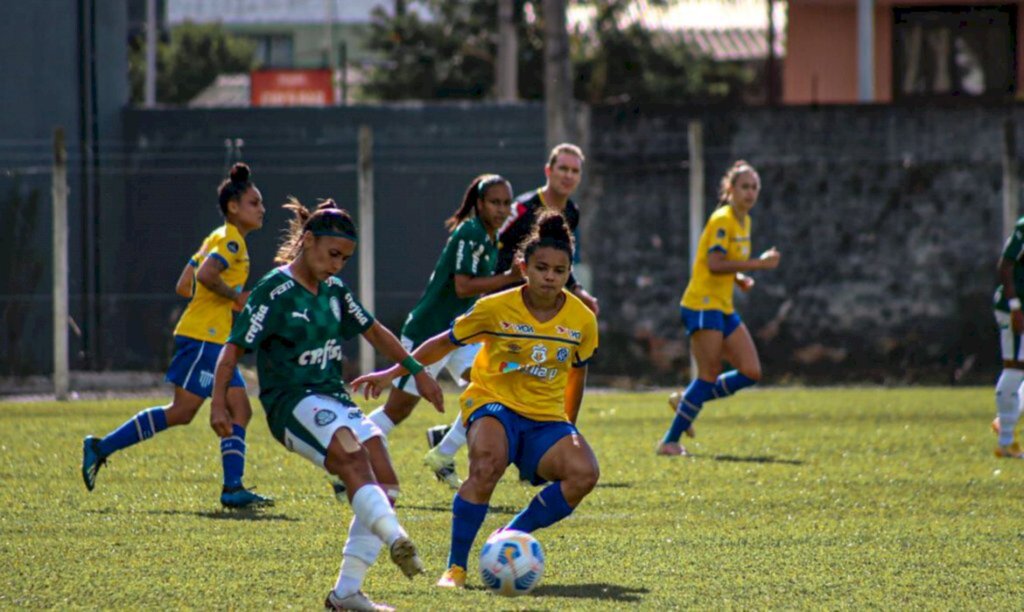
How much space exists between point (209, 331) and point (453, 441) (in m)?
1.54

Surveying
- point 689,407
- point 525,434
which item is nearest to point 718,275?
point 689,407

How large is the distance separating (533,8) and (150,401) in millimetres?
27498

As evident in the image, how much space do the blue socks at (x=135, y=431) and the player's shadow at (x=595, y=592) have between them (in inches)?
143

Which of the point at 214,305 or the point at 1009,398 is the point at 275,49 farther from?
the point at 214,305

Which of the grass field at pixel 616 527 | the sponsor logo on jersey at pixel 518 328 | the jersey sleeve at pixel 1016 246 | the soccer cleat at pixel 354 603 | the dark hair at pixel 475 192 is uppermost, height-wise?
the dark hair at pixel 475 192

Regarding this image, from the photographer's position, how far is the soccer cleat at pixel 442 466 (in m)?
9.50

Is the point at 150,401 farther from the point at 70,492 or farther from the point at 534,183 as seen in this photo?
the point at 70,492

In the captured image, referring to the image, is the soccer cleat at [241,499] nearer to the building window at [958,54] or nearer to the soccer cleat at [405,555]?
the soccer cleat at [405,555]

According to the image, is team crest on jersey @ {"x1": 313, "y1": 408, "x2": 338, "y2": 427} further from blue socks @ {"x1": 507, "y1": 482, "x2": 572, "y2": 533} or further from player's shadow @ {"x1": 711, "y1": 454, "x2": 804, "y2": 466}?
player's shadow @ {"x1": 711, "y1": 454, "x2": 804, "y2": 466}

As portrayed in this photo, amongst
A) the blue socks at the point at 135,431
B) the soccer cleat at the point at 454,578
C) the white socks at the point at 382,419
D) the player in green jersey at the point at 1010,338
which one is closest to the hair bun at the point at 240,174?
the blue socks at the point at 135,431

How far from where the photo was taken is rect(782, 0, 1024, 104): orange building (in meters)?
29.7

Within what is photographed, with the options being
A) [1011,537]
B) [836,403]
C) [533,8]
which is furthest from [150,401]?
[533,8]

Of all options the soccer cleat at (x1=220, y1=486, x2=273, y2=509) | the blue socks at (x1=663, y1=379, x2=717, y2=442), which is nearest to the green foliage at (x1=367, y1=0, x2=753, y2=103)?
the blue socks at (x1=663, y1=379, x2=717, y2=442)

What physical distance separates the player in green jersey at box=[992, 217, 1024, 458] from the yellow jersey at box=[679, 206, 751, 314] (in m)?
1.73
